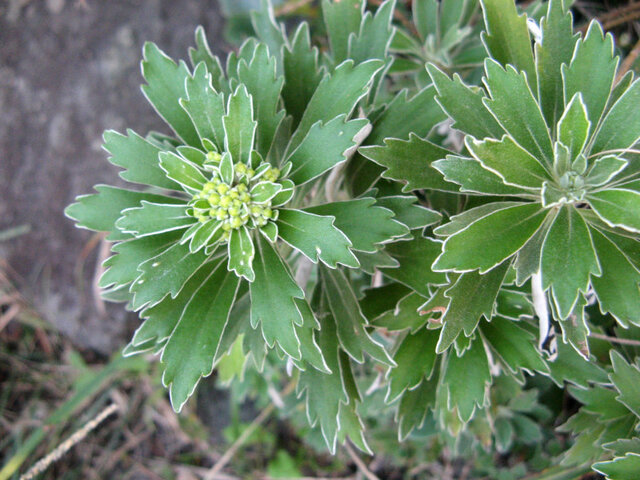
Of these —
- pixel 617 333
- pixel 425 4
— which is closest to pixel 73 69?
pixel 425 4

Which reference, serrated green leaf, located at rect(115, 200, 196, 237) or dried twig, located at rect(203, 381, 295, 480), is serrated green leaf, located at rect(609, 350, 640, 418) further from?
dried twig, located at rect(203, 381, 295, 480)

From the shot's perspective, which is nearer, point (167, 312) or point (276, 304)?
point (276, 304)

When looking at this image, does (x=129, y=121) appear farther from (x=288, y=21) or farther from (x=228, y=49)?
(x=288, y=21)

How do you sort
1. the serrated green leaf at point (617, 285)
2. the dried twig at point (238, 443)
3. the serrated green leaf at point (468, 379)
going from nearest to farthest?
the serrated green leaf at point (617, 285) < the serrated green leaf at point (468, 379) < the dried twig at point (238, 443)

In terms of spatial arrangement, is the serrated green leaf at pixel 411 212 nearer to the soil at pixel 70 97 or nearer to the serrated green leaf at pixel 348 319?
the serrated green leaf at pixel 348 319

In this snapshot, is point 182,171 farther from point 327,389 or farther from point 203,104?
point 327,389

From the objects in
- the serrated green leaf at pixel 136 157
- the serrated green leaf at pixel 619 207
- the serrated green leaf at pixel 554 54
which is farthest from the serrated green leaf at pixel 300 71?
the serrated green leaf at pixel 619 207

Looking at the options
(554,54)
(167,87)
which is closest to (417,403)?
(554,54)
